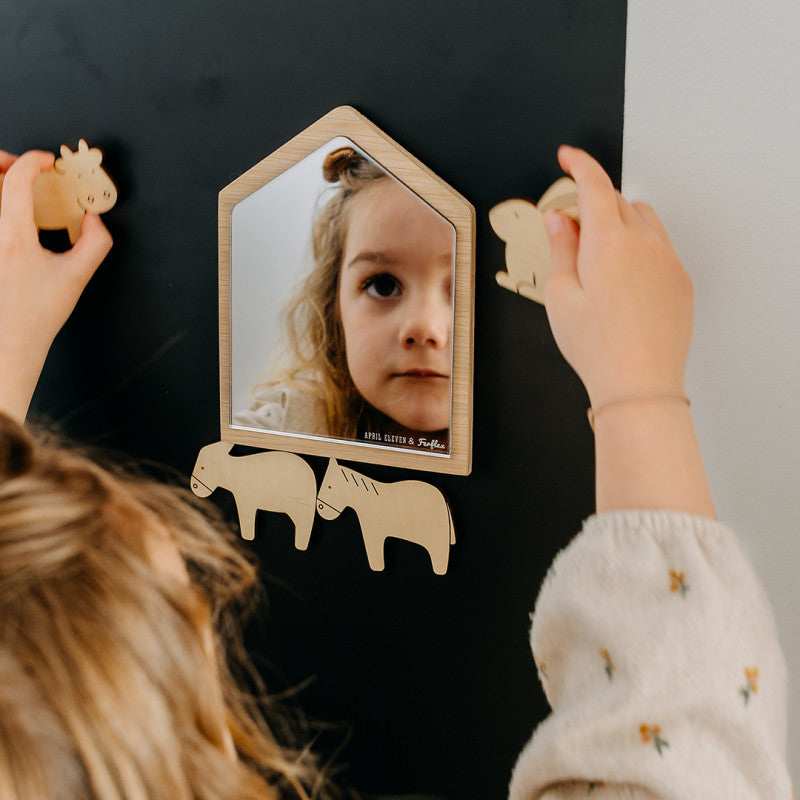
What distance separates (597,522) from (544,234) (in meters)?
0.24

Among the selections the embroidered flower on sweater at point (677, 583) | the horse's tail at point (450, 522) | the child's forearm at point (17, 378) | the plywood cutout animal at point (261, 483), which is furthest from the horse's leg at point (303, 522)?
the embroidered flower on sweater at point (677, 583)

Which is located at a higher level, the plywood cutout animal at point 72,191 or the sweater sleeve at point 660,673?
the plywood cutout animal at point 72,191

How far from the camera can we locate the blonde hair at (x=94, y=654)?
33cm

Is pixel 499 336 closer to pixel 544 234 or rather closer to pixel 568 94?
pixel 544 234

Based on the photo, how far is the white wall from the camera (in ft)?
1.73

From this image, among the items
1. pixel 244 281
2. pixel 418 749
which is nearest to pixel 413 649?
pixel 418 749

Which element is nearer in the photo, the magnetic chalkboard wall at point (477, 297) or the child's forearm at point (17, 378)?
the magnetic chalkboard wall at point (477, 297)

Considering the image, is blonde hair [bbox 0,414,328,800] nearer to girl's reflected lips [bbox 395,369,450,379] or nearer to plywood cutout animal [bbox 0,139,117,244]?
girl's reflected lips [bbox 395,369,450,379]

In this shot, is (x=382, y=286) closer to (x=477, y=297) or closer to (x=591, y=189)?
(x=477, y=297)

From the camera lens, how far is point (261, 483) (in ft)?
2.50

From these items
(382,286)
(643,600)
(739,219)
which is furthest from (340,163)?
(643,600)

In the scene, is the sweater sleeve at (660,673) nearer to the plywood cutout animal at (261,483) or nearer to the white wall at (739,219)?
the white wall at (739,219)

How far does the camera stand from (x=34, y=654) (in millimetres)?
338

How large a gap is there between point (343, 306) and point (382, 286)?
0.15 feet
